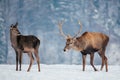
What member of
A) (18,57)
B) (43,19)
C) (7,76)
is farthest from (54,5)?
(7,76)

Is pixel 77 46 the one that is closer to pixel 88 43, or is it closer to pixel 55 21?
pixel 88 43

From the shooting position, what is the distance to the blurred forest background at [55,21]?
10266 mm

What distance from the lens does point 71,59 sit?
10430 mm

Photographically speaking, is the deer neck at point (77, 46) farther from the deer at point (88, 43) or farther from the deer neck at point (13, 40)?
the deer neck at point (13, 40)

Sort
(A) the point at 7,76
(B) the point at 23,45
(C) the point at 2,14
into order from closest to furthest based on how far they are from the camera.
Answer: (A) the point at 7,76 → (B) the point at 23,45 → (C) the point at 2,14

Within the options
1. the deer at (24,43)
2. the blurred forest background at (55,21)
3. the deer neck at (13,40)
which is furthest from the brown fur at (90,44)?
the blurred forest background at (55,21)

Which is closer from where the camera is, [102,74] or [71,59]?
[102,74]

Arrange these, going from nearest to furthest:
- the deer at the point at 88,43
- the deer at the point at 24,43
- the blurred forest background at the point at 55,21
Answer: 1. the deer at the point at 24,43
2. the deer at the point at 88,43
3. the blurred forest background at the point at 55,21

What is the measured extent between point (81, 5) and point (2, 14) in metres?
2.25

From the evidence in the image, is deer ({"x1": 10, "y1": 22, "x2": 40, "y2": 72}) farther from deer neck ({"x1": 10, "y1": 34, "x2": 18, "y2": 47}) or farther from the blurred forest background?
the blurred forest background

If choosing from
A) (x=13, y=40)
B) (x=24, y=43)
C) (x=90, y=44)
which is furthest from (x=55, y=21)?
(x=24, y=43)

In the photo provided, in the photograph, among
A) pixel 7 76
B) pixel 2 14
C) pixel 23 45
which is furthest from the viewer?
pixel 2 14

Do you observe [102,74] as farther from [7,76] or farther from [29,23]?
[29,23]

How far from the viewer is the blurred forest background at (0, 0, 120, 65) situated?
10266 millimetres
